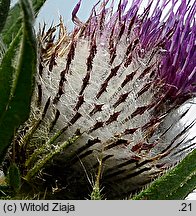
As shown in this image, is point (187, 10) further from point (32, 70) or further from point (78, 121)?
point (32, 70)

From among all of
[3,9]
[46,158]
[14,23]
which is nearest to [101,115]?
[46,158]

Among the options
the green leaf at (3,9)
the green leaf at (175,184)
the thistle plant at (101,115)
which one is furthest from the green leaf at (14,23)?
the green leaf at (175,184)

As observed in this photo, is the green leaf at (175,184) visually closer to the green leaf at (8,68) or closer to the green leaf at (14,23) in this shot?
the green leaf at (8,68)

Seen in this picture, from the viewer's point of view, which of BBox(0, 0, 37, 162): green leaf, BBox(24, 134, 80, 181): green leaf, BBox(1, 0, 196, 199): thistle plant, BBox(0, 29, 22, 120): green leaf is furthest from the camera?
BBox(1, 0, 196, 199): thistle plant

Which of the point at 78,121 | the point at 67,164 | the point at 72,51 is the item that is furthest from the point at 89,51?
the point at 67,164

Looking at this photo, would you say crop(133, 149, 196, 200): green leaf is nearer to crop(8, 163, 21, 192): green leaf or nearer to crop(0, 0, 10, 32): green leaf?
crop(8, 163, 21, 192): green leaf

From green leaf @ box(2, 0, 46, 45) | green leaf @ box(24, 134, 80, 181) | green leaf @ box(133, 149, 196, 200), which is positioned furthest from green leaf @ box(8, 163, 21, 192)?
green leaf @ box(2, 0, 46, 45)
